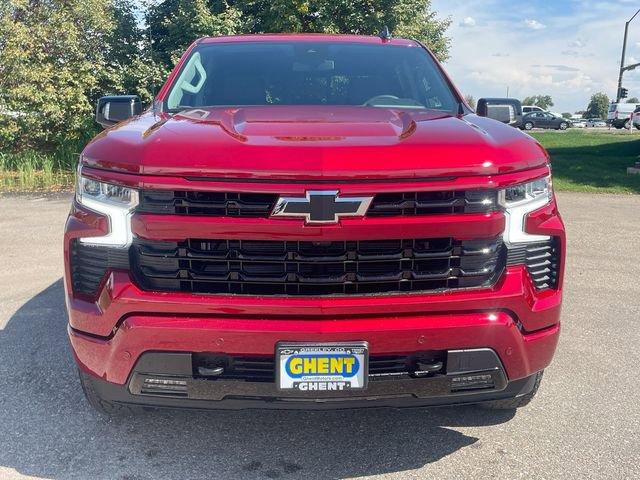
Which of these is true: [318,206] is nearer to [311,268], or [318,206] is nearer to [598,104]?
[311,268]

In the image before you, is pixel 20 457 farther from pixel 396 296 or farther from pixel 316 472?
pixel 396 296

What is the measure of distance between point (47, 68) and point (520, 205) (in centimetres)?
1304

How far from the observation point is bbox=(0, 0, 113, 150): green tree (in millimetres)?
12914

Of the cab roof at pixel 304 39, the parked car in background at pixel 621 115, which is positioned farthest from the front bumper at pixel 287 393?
the parked car in background at pixel 621 115

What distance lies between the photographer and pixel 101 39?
14.8 m

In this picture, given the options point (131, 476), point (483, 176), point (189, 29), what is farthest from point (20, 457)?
point (189, 29)

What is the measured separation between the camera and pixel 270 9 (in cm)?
1526

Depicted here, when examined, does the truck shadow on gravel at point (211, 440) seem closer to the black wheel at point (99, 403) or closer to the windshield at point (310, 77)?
the black wheel at point (99, 403)

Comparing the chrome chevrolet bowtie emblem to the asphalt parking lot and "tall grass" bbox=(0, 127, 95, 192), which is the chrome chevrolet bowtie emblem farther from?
"tall grass" bbox=(0, 127, 95, 192)

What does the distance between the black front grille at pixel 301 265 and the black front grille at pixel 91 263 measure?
63 millimetres

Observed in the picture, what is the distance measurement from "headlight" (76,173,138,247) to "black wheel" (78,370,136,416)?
66 cm

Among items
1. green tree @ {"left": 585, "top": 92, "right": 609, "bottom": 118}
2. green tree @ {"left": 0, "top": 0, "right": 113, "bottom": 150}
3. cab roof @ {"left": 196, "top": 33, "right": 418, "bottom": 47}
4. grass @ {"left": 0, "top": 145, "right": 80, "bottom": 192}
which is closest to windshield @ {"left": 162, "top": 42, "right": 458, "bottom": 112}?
cab roof @ {"left": 196, "top": 33, "right": 418, "bottom": 47}

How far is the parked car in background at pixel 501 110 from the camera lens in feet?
13.0

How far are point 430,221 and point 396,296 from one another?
31 centimetres
